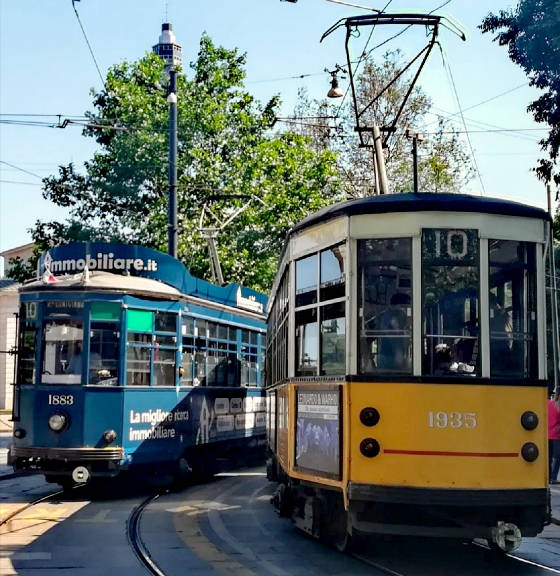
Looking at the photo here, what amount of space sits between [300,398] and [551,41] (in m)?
7.37

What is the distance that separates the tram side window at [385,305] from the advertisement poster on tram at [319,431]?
17.4 inches

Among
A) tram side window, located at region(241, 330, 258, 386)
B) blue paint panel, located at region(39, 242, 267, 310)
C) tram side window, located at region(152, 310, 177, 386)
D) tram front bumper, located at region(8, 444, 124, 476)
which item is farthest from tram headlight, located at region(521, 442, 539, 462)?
tram side window, located at region(241, 330, 258, 386)

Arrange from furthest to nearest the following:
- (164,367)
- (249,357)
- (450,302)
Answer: (249,357), (164,367), (450,302)

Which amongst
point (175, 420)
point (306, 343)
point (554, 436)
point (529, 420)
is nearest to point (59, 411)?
point (175, 420)

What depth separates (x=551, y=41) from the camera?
46.0 feet

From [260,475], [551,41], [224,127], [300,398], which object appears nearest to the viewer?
[300,398]

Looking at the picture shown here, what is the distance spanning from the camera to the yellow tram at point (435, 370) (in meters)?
7.73

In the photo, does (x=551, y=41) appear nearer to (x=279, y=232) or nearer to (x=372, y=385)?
(x=372, y=385)

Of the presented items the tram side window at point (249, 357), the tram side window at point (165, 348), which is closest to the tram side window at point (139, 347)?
the tram side window at point (165, 348)

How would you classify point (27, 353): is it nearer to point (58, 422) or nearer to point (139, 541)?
point (58, 422)

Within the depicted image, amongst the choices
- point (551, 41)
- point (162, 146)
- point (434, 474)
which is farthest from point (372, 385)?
point (162, 146)

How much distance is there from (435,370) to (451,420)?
39 centimetres

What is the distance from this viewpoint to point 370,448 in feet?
25.6

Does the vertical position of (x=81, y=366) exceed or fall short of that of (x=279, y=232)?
it falls short
